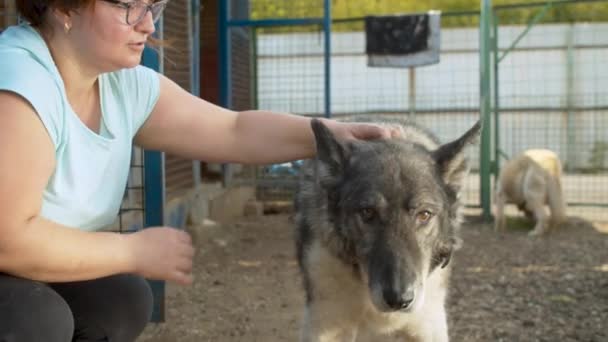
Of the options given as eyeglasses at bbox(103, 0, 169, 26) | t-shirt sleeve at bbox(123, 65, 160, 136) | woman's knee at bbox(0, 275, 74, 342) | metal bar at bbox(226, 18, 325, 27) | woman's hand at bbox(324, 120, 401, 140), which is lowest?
woman's knee at bbox(0, 275, 74, 342)

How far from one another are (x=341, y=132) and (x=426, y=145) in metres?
0.47

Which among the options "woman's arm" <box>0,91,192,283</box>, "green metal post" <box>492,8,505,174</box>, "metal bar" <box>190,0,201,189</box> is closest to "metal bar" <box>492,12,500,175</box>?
"green metal post" <box>492,8,505,174</box>

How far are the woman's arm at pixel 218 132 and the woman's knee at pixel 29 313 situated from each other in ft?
2.58

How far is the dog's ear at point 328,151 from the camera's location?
2.76 m

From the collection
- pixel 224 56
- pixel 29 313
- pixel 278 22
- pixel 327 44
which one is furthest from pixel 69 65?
pixel 224 56

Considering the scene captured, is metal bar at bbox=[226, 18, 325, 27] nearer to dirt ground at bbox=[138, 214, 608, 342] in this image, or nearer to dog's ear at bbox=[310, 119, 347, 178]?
dirt ground at bbox=[138, 214, 608, 342]

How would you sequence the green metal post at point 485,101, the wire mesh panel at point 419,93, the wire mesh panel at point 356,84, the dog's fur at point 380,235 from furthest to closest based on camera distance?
the wire mesh panel at point 419,93, the wire mesh panel at point 356,84, the green metal post at point 485,101, the dog's fur at point 380,235

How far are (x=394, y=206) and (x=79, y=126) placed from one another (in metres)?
1.12

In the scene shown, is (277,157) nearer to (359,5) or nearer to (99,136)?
(99,136)

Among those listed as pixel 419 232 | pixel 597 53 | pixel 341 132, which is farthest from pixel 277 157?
pixel 597 53

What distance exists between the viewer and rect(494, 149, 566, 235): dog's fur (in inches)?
307

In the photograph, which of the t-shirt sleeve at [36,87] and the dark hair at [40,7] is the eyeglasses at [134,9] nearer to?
the dark hair at [40,7]

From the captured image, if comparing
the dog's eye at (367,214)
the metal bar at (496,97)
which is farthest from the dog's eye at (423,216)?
the metal bar at (496,97)

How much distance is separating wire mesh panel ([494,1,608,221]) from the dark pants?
22.9ft
